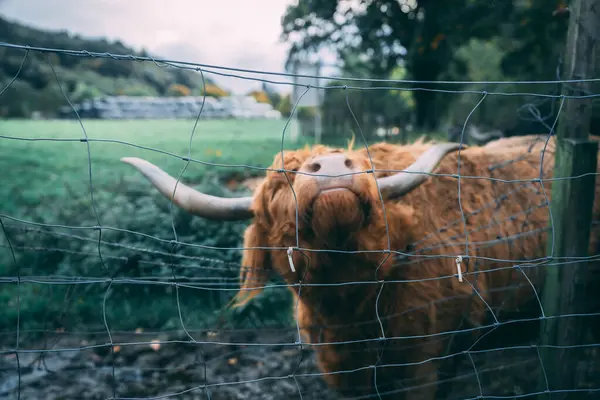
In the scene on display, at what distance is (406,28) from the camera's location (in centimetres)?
1141

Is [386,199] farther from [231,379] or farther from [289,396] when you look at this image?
[231,379]

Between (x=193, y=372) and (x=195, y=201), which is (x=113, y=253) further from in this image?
(x=195, y=201)

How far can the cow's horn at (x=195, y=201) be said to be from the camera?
7.75 feet

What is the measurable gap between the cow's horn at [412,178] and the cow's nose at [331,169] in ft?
0.95

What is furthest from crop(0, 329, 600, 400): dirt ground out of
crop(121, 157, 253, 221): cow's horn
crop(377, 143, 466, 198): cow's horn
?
crop(377, 143, 466, 198): cow's horn

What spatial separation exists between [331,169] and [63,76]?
8078 mm

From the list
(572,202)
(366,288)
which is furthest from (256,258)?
(572,202)

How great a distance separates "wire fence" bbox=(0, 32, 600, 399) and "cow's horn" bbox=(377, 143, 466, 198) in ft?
0.05

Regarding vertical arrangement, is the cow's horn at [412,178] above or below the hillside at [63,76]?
below

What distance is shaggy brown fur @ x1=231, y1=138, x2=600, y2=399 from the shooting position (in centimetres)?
229

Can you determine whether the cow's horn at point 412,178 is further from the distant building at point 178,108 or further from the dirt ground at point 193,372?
the distant building at point 178,108

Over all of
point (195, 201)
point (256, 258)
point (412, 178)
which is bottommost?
point (256, 258)

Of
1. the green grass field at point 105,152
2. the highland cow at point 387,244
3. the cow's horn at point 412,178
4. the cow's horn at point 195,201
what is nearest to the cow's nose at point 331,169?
the highland cow at point 387,244

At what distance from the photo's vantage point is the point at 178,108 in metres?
10.8
